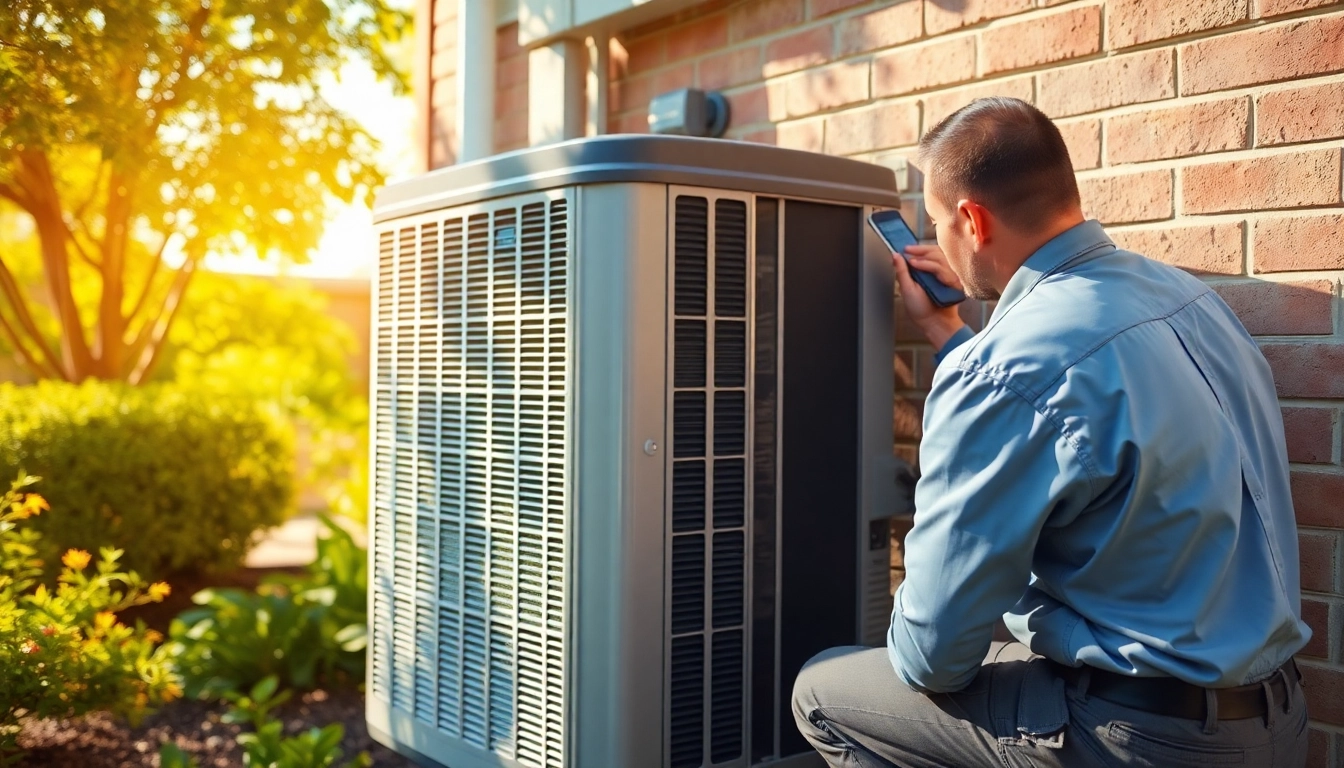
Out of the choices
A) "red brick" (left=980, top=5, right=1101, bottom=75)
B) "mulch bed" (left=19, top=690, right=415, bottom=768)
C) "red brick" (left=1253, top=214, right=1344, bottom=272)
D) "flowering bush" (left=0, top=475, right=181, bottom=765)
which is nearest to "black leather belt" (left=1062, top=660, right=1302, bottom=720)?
"red brick" (left=1253, top=214, right=1344, bottom=272)

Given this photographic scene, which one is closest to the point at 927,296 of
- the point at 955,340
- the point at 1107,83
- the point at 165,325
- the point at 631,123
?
the point at 955,340

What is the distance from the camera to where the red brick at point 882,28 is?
265 centimetres

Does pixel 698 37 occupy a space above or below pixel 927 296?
above

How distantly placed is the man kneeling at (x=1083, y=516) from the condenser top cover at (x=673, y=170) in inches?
18.6

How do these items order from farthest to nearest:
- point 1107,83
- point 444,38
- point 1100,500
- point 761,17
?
point 444,38
point 761,17
point 1107,83
point 1100,500

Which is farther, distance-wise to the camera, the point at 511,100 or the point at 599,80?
the point at 511,100

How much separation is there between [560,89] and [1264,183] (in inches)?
85.4

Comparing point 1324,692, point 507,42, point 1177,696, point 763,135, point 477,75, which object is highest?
point 507,42

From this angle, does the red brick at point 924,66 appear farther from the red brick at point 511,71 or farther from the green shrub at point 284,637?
the green shrub at point 284,637

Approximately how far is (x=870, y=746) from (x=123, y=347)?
5020mm

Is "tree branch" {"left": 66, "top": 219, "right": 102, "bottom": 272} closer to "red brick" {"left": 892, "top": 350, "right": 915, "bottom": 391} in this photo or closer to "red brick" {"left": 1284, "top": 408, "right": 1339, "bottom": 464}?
"red brick" {"left": 892, "top": 350, "right": 915, "bottom": 391}

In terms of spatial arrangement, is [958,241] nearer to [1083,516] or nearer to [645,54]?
[1083,516]

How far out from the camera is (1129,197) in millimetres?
2246

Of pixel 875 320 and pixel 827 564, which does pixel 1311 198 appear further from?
pixel 827 564
